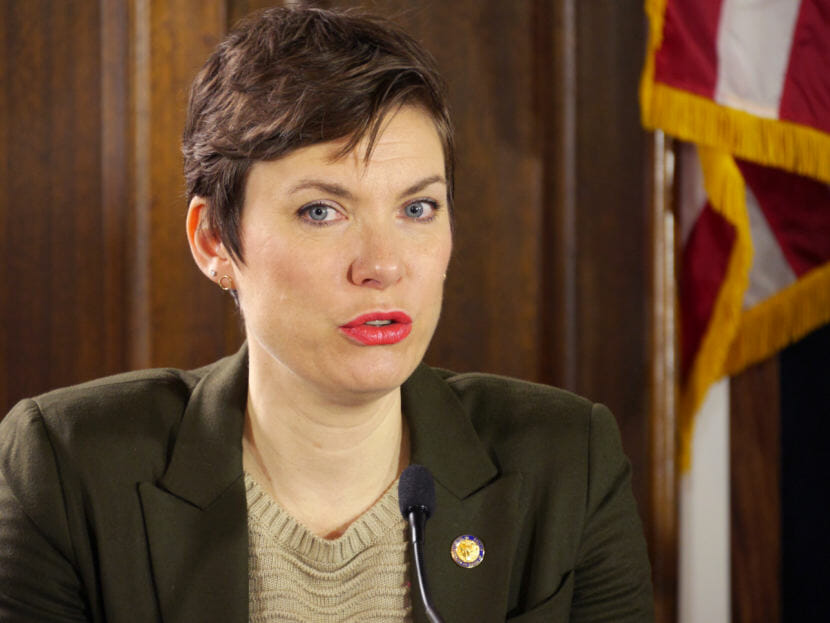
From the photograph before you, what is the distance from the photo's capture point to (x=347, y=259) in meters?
1.28

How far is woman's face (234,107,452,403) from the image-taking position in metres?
1.28

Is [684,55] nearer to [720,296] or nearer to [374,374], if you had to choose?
[720,296]

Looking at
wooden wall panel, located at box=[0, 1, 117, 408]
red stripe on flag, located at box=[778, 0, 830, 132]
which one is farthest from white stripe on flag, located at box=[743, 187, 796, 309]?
wooden wall panel, located at box=[0, 1, 117, 408]

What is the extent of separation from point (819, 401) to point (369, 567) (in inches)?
59.5

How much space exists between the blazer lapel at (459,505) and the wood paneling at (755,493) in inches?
45.9

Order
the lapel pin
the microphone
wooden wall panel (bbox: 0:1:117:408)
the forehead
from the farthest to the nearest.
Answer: wooden wall panel (bbox: 0:1:117:408)
the lapel pin
the forehead
the microphone

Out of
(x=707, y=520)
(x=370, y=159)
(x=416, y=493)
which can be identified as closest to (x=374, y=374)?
(x=416, y=493)

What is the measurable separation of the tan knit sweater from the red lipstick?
0.28 metres

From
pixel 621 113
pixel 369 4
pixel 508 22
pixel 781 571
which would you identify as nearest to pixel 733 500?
pixel 781 571

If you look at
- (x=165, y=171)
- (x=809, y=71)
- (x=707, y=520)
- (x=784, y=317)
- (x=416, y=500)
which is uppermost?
(x=809, y=71)

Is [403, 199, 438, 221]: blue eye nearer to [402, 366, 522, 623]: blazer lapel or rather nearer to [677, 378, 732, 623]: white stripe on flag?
[402, 366, 522, 623]: blazer lapel

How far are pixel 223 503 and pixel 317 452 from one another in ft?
0.47

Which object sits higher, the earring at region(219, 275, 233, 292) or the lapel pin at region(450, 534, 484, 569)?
the earring at region(219, 275, 233, 292)

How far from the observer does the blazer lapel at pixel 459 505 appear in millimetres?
1378
